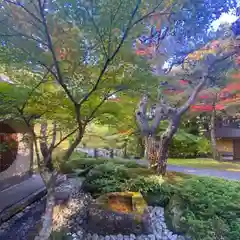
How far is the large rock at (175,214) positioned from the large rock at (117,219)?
0.48 m

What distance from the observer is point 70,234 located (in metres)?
4.78

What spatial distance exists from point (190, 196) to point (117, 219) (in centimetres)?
172

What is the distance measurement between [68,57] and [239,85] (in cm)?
958

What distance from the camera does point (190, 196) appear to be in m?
5.73

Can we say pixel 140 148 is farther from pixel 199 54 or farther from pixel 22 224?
pixel 22 224

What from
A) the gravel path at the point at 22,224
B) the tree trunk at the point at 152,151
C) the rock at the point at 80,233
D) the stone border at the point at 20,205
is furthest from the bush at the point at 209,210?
the stone border at the point at 20,205

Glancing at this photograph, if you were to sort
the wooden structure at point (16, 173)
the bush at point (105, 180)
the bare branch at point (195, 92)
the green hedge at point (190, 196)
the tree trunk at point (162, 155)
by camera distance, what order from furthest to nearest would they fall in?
the tree trunk at point (162, 155)
the bare branch at point (195, 92)
the bush at point (105, 180)
the wooden structure at point (16, 173)
the green hedge at point (190, 196)

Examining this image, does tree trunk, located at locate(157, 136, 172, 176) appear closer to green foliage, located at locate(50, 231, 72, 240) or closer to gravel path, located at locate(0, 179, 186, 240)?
gravel path, located at locate(0, 179, 186, 240)

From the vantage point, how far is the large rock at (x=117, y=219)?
481 cm

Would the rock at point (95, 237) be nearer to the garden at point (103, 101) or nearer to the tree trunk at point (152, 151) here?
the garden at point (103, 101)

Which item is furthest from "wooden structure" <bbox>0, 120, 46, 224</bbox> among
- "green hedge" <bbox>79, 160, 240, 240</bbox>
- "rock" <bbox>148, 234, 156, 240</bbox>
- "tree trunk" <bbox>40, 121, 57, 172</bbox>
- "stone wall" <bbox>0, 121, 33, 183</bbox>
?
"rock" <bbox>148, 234, 156, 240</bbox>

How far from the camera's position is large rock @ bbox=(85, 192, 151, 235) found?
4.81m

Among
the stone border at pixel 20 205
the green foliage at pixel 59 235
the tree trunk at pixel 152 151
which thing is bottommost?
the green foliage at pixel 59 235

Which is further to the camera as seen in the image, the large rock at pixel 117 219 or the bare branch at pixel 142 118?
the bare branch at pixel 142 118
